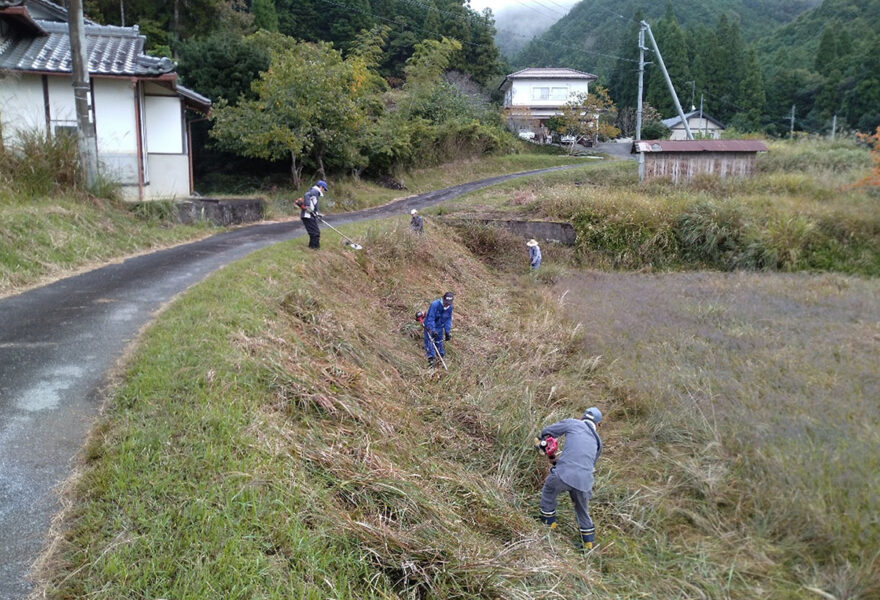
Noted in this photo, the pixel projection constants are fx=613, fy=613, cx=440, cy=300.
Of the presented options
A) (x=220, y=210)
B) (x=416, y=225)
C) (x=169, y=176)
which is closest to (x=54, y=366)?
(x=220, y=210)

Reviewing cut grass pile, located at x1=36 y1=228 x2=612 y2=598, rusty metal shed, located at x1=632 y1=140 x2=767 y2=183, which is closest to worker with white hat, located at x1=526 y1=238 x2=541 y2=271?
cut grass pile, located at x1=36 y1=228 x2=612 y2=598

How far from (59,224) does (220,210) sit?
4.98 metres

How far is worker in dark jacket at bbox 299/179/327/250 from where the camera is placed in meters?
10.8

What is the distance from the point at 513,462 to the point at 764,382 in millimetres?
3643

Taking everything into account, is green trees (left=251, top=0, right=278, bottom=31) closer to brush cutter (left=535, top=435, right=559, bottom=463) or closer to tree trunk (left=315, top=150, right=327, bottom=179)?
tree trunk (left=315, top=150, right=327, bottom=179)

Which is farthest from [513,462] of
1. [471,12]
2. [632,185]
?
[471,12]

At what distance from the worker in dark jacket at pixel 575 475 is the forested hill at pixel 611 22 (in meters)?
59.0

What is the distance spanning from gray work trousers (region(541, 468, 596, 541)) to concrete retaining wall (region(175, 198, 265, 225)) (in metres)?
11.5

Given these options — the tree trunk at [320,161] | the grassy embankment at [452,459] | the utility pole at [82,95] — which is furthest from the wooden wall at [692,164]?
the utility pole at [82,95]

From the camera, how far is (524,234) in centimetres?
1795

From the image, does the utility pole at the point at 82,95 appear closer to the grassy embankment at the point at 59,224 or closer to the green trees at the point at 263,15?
the grassy embankment at the point at 59,224

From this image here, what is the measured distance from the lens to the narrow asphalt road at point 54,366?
369 cm

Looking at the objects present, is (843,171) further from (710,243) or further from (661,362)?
(661,362)

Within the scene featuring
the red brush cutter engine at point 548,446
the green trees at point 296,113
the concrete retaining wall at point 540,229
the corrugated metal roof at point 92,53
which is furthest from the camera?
the green trees at point 296,113
